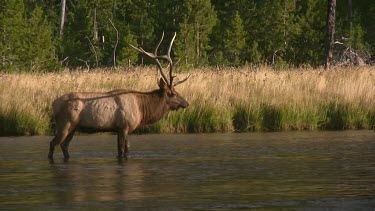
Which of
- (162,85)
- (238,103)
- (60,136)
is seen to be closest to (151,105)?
(162,85)

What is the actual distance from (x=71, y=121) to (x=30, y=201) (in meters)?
5.88

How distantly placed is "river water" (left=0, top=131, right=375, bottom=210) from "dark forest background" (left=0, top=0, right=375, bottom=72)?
26.7 meters

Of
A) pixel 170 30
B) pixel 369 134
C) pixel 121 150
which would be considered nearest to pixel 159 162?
pixel 121 150

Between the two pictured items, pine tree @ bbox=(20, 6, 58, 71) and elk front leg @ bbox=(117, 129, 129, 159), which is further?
pine tree @ bbox=(20, 6, 58, 71)

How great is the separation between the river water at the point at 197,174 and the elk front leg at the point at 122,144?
0.60ft

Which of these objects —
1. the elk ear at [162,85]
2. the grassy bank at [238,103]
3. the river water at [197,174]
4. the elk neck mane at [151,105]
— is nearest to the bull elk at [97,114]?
the elk neck mane at [151,105]

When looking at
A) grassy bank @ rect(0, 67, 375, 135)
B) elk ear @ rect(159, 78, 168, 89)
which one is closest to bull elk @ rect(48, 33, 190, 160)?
elk ear @ rect(159, 78, 168, 89)

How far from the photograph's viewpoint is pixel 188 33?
1930 inches

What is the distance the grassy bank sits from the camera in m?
→ 23.4

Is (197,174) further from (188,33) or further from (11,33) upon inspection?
(188,33)

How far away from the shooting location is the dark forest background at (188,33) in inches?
1874

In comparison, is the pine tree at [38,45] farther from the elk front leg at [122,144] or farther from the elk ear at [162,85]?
the elk front leg at [122,144]

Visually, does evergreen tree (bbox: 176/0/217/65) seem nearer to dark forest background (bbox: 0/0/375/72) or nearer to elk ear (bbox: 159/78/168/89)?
dark forest background (bbox: 0/0/375/72)

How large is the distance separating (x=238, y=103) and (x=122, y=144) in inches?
295
